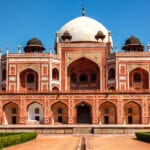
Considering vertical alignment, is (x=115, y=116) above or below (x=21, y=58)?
below

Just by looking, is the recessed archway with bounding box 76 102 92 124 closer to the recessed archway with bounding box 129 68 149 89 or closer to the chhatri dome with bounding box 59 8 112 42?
the recessed archway with bounding box 129 68 149 89

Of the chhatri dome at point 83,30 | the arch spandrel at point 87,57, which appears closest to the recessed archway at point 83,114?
the arch spandrel at point 87,57

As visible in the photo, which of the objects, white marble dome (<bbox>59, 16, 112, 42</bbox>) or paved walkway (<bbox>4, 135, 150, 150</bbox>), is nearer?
paved walkway (<bbox>4, 135, 150, 150</bbox>)

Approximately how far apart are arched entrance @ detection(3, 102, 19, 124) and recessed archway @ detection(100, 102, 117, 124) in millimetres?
7025

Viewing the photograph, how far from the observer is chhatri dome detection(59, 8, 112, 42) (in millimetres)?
41094

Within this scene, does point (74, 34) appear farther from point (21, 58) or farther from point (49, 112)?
point (49, 112)

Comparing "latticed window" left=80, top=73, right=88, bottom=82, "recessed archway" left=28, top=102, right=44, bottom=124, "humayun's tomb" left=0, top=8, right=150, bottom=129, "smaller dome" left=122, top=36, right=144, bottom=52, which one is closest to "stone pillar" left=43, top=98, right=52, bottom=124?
"humayun's tomb" left=0, top=8, right=150, bottom=129

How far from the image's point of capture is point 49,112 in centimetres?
3141

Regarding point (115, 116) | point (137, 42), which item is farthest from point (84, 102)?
point (137, 42)

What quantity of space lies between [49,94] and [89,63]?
27.0 ft

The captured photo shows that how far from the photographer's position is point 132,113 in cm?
3238

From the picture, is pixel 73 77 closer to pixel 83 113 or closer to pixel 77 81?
pixel 77 81

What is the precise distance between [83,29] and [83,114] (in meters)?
12.0

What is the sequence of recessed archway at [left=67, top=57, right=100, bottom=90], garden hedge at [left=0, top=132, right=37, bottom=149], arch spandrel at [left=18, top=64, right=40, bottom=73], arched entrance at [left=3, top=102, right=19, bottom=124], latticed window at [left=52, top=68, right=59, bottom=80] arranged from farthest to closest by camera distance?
recessed archway at [left=67, top=57, right=100, bottom=90], latticed window at [left=52, top=68, right=59, bottom=80], arch spandrel at [left=18, top=64, right=40, bottom=73], arched entrance at [left=3, top=102, right=19, bottom=124], garden hedge at [left=0, top=132, right=37, bottom=149]
